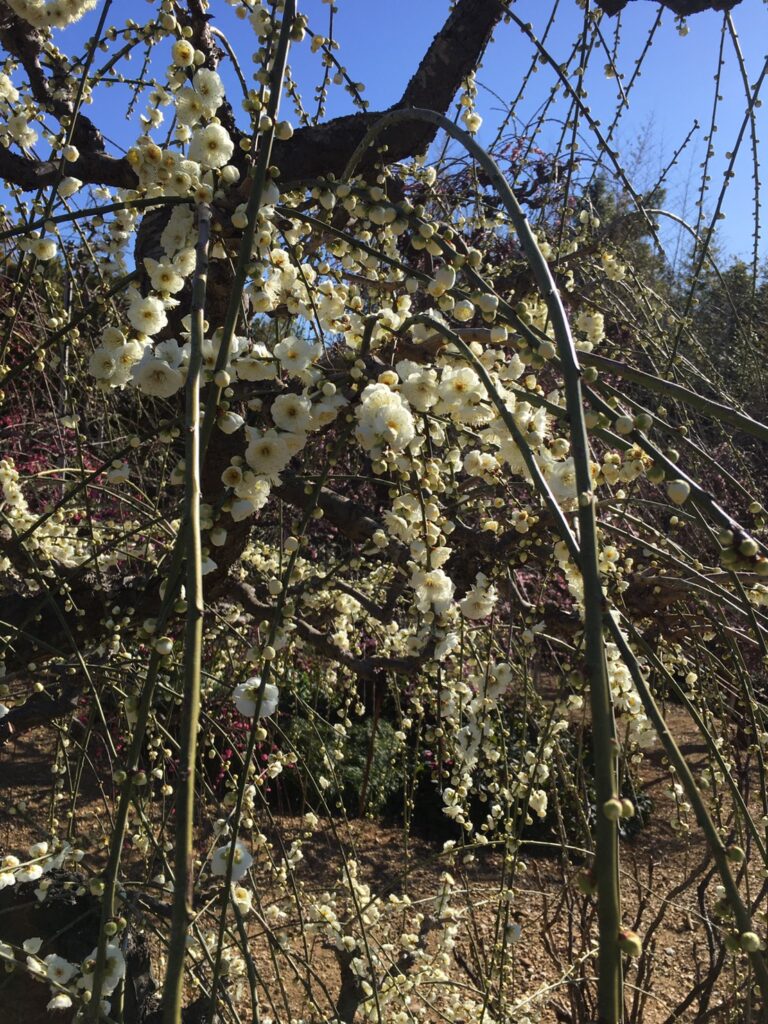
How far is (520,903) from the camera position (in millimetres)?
3748

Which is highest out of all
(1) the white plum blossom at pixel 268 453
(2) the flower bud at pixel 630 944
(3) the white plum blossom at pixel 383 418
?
Answer: (3) the white plum blossom at pixel 383 418

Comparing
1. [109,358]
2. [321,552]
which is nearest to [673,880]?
[321,552]

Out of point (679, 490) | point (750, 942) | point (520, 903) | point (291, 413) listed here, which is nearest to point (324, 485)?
point (291, 413)

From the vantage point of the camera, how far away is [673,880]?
3.93 meters

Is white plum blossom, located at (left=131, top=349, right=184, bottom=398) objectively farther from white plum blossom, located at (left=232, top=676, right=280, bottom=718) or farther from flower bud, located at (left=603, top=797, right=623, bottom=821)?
flower bud, located at (left=603, top=797, right=623, bottom=821)

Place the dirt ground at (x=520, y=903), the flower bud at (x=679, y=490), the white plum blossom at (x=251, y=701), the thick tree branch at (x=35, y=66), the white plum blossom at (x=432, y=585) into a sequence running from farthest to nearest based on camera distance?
the dirt ground at (x=520, y=903)
the thick tree branch at (x=35, y=66)
the white plum blossom at (x=432, y=585)
the white plum blossom at (x=251, y=701)
the flower bud at (x=679, y=490)

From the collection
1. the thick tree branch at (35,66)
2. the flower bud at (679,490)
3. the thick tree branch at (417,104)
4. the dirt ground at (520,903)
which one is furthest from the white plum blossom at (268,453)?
the dirt ground at (520,903)

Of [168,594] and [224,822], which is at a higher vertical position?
[168,594]

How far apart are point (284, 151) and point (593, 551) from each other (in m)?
1.46

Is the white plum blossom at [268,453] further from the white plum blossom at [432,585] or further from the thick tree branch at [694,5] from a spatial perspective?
the thick tree branch at [694,5]

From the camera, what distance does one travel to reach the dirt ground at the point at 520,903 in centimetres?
223

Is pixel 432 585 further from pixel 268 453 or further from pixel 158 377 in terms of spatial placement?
pixel 158 377

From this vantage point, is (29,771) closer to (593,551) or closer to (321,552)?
(321,552)

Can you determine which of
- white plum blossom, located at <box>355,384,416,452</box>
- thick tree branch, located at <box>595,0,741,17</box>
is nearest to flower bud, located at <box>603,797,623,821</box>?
white plum blossom, located at <box>355,384,416,452</box>
